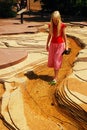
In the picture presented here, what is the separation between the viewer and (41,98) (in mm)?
5438

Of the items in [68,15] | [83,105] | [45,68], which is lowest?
[68,15]

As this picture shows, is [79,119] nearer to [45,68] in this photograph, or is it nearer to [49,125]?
[49,125]

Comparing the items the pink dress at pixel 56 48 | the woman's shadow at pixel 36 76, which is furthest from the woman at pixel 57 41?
the woman's shadow at pixel 36 76

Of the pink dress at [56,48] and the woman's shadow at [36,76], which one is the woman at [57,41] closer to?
the pink dress at [56,48]

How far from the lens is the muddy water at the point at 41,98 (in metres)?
4.61

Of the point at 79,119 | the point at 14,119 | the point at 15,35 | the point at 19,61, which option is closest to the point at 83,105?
the point at 79,119

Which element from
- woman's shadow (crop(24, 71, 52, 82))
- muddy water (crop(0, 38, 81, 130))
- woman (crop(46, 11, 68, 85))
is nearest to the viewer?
muddy water (crop(0, 38, 81, 130))

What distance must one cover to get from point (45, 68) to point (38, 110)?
Result: 239 cm

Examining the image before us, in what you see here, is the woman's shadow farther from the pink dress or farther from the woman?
the pink dress

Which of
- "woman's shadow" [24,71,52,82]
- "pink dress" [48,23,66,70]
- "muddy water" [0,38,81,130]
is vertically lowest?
"woman's shadow" [24,71,52,82]

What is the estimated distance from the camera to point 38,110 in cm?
497

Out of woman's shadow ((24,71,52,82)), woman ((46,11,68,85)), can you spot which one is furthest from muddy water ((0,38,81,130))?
woman ((46,11,68,85))

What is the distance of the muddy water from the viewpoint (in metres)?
4.61

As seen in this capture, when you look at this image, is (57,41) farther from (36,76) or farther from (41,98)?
(41,98)
